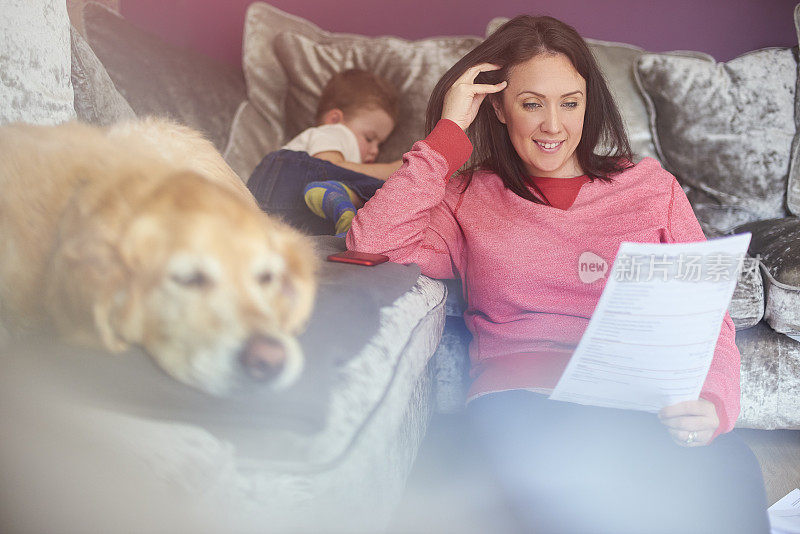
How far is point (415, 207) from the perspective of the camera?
3.06ft

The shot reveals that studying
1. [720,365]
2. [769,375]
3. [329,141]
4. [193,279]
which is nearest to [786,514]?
[769,375]

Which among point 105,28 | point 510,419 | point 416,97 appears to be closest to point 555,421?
point 510,419

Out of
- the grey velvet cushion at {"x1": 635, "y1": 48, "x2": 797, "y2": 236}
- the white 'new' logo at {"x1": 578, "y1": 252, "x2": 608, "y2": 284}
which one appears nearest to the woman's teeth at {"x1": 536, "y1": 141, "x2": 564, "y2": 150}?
the white 'new' logo at {"x1": 578, "y1": 252, "x2": 608, "y2": 284}

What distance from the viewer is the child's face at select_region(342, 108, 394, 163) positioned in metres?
1.71

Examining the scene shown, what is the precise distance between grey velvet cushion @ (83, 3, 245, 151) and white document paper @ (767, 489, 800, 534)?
1.49 meters

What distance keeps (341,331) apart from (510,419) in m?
0.39

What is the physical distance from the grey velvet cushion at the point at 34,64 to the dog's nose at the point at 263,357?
0.46m

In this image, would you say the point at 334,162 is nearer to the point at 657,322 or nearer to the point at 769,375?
the point at 657,322

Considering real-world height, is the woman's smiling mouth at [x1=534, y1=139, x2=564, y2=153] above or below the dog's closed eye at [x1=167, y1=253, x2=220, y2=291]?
below

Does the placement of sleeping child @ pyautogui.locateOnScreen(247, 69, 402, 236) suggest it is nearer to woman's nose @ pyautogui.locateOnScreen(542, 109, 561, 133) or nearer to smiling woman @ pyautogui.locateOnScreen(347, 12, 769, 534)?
smiling woman @ pyautogui.locateOnScreen(347, 12, 769, 534)

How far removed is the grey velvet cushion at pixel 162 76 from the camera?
1471mm

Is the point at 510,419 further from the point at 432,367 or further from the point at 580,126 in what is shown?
the point at 580,126

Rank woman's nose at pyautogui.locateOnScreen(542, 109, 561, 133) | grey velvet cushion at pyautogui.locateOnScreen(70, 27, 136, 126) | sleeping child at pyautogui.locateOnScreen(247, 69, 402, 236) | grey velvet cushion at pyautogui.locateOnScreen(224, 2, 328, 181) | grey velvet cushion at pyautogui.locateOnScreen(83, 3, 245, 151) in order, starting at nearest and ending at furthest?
1. grey velvet cushion at pyautogui.locateOnScreen(70, 27, 136, 126)
2. woman's nose at pyautogui.locateOnScreen(542, 109, 561, 133)
3. sleeping child at pyautogui.locateOnScreen(247, 69, 402, 236)
4. grey velvet cushion at pyautogui.locateOnScreen(83, 3, 245, 151)
5. grey velvet cushion at pyautogui.locateOnScreen(224, 2, 328, 181)

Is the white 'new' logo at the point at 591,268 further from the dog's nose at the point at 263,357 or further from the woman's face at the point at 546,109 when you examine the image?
the dog's nose at the point at 263,357
